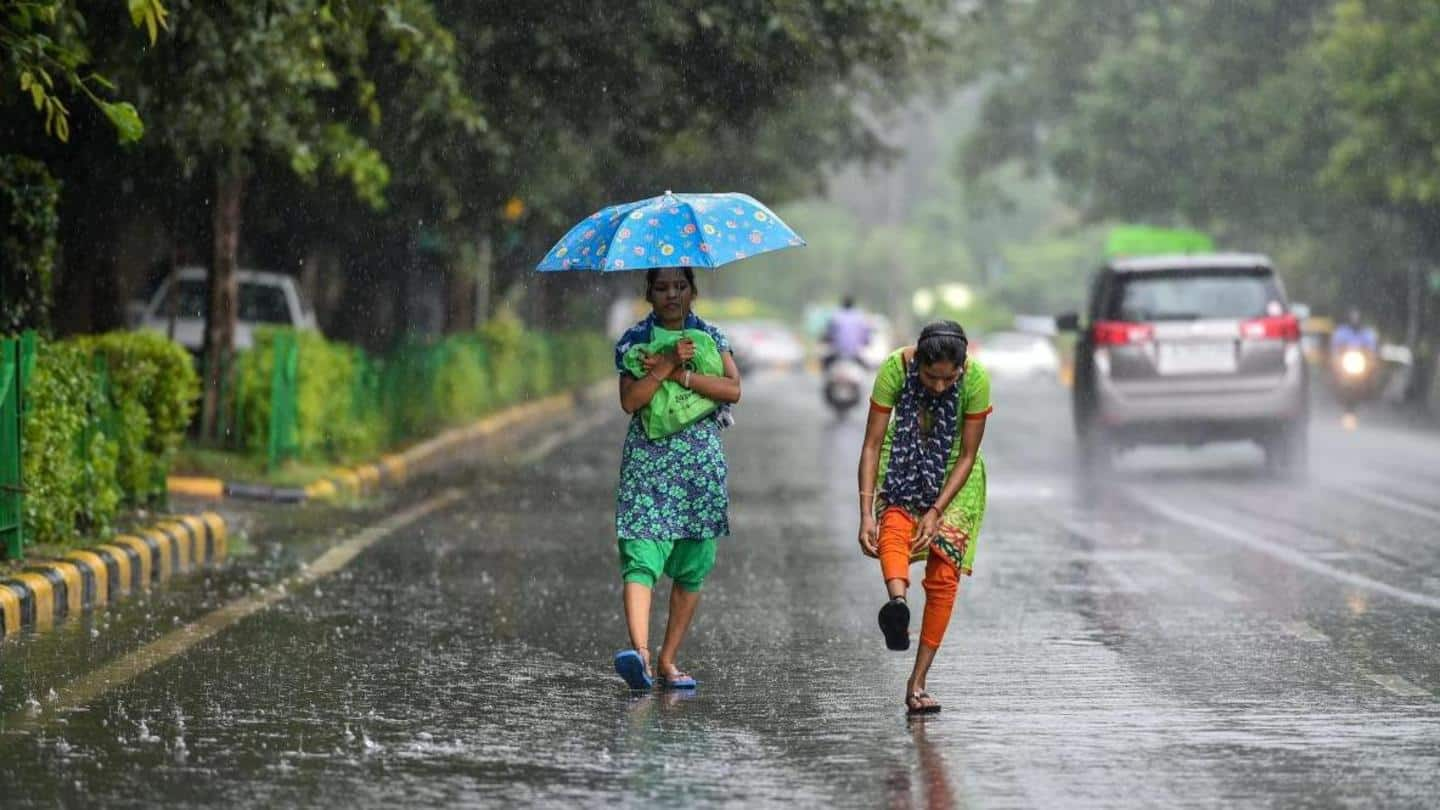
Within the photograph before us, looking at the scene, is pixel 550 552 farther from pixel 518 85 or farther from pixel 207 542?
pixel 518 85

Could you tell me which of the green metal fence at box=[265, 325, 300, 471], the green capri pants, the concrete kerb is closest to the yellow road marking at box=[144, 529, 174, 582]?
the concrete kerb

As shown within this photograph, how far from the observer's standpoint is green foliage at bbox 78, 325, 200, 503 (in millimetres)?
14445

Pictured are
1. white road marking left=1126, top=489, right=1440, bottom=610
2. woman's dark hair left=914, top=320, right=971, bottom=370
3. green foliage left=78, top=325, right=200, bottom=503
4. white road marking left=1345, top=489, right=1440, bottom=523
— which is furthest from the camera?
white road marking left=1345, top=489, right=1440, bottom=523

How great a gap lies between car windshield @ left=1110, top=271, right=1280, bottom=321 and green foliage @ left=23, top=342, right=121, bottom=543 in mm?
9342

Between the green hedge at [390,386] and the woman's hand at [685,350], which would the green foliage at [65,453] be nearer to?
the woman's hand at [685,350]

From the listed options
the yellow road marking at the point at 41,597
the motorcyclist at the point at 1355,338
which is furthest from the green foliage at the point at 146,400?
the motorcyclist at the point at 1355,338

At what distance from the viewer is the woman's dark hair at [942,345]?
26.2ft

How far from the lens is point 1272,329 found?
19828 millimetres

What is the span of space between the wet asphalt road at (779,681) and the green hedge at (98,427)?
0.83 m

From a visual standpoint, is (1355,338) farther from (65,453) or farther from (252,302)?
(65,453)

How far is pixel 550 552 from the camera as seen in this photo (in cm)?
1423

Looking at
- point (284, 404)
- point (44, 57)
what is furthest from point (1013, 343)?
point (44, 57)

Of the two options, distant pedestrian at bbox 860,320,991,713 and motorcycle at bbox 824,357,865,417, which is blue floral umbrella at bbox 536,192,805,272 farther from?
motorcycle at bbox 824,357,865,417

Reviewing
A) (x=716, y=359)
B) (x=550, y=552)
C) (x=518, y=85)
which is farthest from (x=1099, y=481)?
(x=716, y=359)
